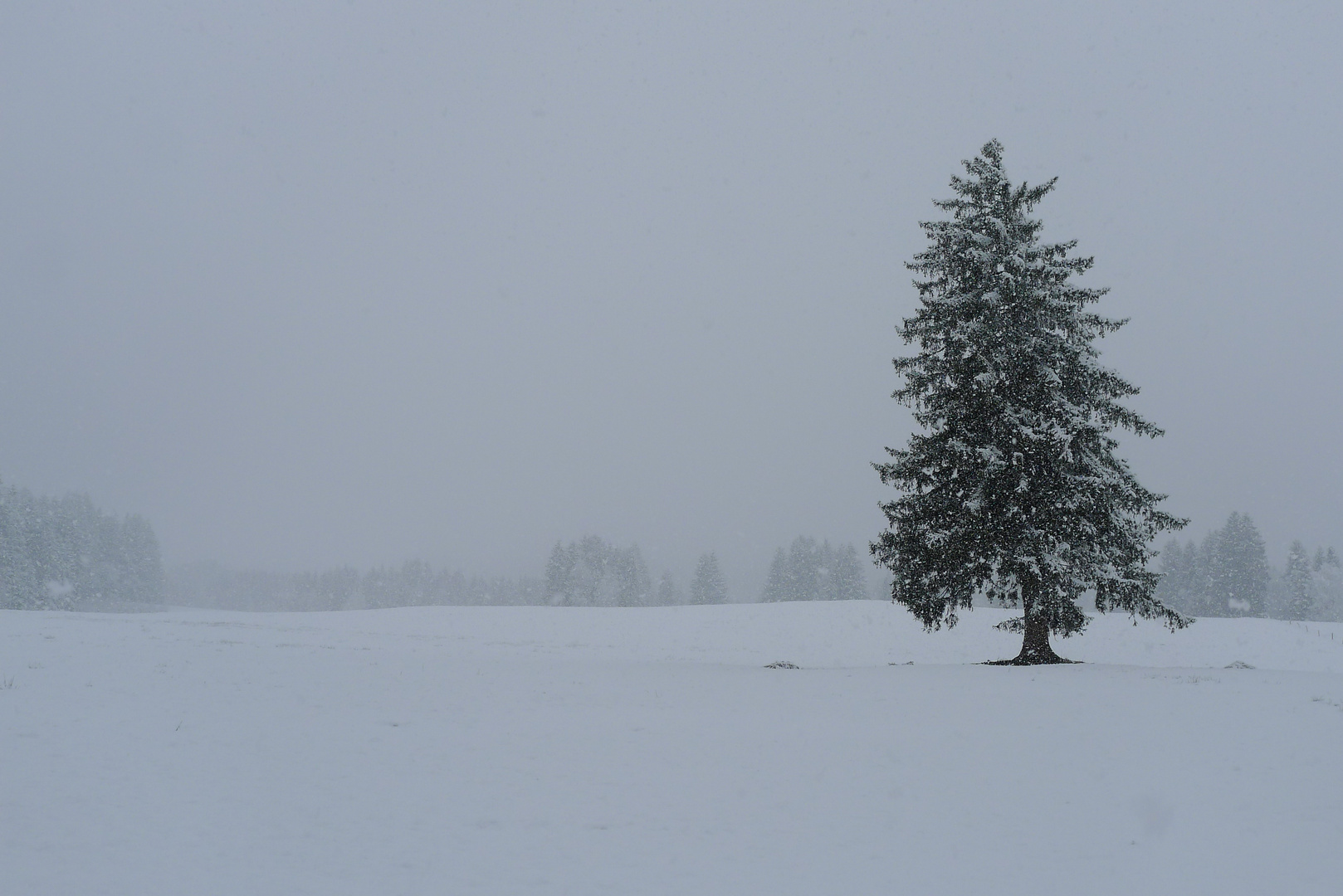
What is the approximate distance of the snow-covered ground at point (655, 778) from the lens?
255 inches

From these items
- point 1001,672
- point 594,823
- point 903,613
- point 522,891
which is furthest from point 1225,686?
point 903,613

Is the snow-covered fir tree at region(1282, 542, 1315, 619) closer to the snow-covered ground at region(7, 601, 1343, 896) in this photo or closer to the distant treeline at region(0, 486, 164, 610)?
the snow-covered ground at region(7, 601, 1343, 896)

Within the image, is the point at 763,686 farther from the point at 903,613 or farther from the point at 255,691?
the point at 903,613

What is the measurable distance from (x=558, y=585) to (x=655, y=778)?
65.8 meters

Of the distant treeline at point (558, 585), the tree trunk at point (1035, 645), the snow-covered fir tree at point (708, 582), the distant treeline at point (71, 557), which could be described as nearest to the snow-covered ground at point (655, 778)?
the tree trunk at point (1035, 645)

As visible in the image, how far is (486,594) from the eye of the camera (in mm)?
107938

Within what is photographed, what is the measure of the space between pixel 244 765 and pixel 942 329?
17.0 metres

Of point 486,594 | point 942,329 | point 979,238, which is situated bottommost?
point 486,594

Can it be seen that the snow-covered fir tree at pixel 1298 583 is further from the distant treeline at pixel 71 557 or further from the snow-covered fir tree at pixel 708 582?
the distant treeline at pixel 71 557

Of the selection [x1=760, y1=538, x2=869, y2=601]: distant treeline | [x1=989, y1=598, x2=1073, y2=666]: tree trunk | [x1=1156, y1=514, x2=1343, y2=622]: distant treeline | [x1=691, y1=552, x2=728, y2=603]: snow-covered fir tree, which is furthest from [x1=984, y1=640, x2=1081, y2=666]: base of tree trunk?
[x1=691, y1=552, x2=728, y2=603]: snow-covered fir tree

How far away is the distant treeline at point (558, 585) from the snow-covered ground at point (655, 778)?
4957 centimetres

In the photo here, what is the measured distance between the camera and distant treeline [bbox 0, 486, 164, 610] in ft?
184

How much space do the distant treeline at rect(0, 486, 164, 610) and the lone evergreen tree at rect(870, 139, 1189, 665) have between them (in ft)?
221

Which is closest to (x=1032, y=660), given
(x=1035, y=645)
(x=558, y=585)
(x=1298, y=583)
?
(x=1035, y=645)
